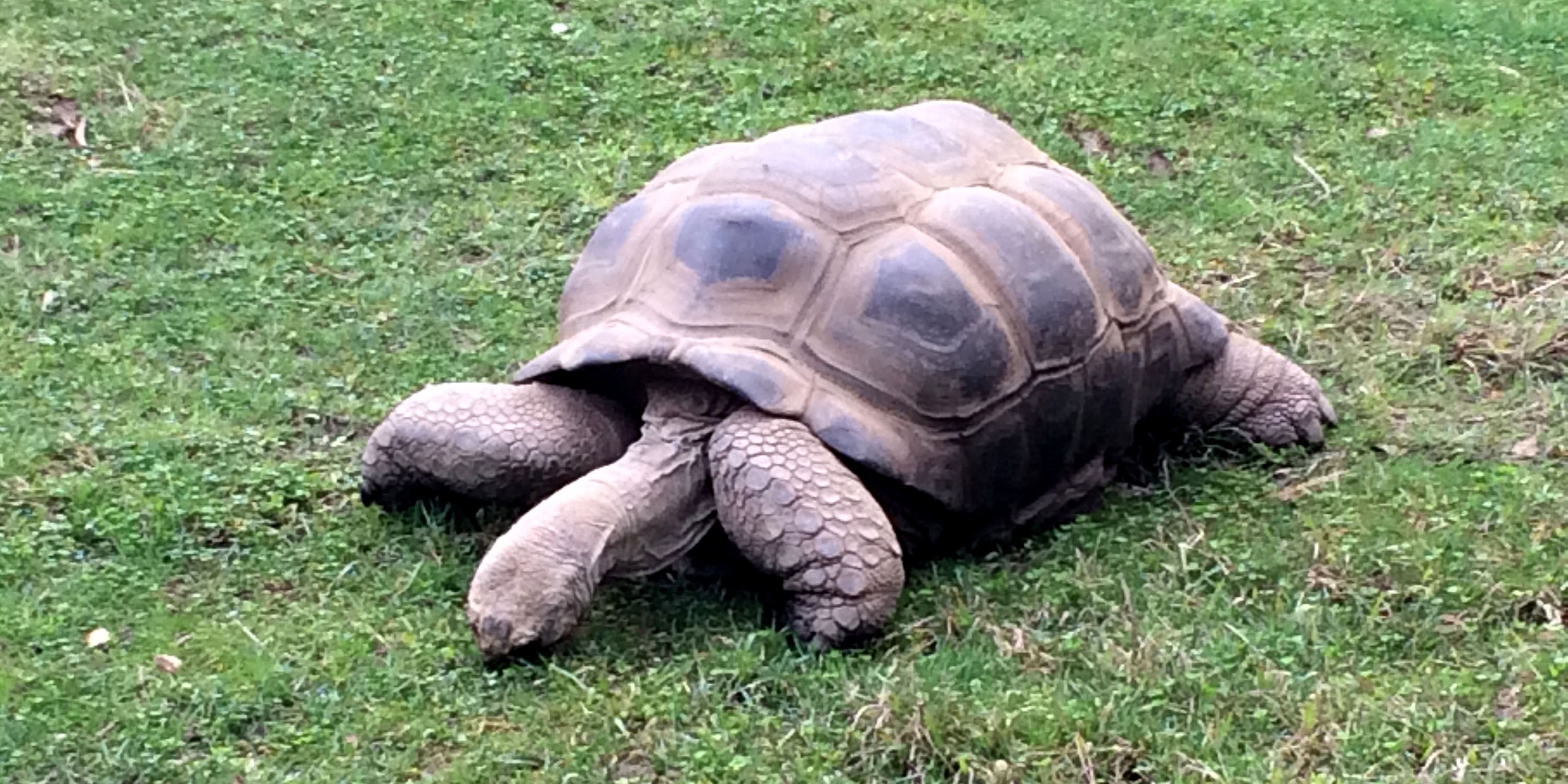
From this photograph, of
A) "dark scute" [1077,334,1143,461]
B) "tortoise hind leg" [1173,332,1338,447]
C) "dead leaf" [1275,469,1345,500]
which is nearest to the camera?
"dark scute" [1077,334,1143,461]

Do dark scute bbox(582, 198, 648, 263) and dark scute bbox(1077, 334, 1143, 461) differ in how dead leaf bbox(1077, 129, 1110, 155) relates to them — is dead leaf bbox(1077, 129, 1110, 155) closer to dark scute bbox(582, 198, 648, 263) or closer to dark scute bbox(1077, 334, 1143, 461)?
dark scute bbox(1077, 334, 1143, 461)

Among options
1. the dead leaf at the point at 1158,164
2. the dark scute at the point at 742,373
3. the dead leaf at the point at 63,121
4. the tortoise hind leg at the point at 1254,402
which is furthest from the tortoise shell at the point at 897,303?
the dead leaf at the point at 63,121

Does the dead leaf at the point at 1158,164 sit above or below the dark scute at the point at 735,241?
below

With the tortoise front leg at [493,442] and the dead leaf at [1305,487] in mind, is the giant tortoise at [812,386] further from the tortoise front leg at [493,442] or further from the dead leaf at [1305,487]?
the dead leaf at [1305,487]

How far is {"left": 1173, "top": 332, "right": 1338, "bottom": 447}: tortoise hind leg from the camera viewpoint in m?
4.48

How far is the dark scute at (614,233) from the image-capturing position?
13.7 feet

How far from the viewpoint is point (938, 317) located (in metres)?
3.85

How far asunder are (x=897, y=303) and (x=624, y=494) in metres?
0.64

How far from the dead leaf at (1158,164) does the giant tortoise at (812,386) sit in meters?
1.96

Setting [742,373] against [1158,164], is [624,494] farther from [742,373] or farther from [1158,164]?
[1158,164]

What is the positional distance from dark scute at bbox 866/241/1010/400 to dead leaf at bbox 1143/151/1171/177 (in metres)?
2.49

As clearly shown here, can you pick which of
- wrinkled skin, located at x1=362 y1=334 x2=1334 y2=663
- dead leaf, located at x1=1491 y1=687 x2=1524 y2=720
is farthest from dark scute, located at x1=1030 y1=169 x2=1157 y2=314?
dead leaf, located at x1=1491 y1=687 x2=1524 y2=720

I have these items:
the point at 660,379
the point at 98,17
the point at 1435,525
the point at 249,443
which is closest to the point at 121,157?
the point at 98,17

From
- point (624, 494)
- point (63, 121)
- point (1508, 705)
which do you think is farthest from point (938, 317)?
point (63, 121)
